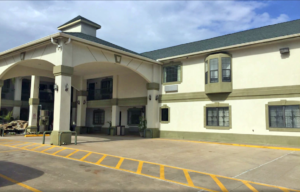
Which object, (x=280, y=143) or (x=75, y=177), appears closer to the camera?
(x=75, y=177)

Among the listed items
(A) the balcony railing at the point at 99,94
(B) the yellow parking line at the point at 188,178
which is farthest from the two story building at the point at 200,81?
(B) the yellow parking line at the point at 188,178

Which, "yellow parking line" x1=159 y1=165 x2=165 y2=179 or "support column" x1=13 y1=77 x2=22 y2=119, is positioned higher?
"support column" x1=13 y1=77 x2=22 y2=119

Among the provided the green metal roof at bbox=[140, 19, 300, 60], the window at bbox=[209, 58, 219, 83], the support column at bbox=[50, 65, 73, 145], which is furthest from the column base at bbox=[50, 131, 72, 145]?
the green metal roof at bbox=[140, 19, 300, 60]

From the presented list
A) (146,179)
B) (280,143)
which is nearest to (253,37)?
(280,143)

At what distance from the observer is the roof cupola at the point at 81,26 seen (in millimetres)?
24188

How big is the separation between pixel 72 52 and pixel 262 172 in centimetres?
1181

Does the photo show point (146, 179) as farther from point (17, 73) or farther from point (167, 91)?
point (17, 73)

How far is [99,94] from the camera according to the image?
85.6ft

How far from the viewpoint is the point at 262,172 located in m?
8.25

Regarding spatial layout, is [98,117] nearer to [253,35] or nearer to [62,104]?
[62,104]

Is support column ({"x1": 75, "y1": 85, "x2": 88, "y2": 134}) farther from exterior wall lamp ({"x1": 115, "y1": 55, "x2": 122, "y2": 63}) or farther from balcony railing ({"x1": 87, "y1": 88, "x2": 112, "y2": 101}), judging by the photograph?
exterior wall lamp ({"x1": 115, "y1": 55, "x2": 122, "y2": 63})

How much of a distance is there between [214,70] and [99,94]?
527 inches

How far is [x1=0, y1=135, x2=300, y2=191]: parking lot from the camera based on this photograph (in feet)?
21.2

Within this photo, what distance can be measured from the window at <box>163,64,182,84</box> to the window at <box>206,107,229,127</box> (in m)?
3.71
